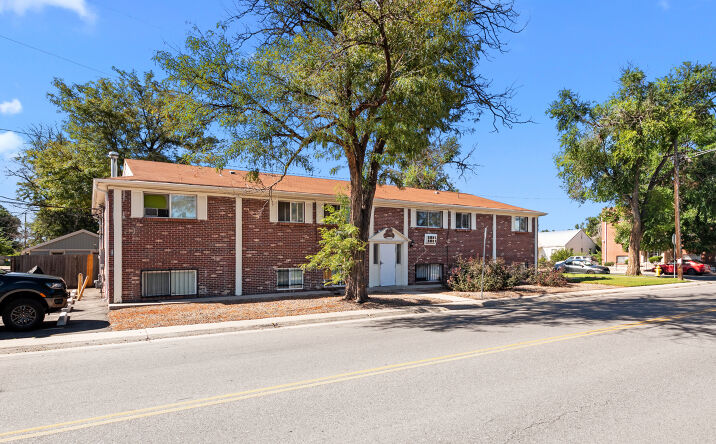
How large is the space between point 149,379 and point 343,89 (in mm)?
8809

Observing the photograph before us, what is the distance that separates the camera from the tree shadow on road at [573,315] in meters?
10.2

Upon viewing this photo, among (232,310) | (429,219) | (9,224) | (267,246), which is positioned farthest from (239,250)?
(9,224)

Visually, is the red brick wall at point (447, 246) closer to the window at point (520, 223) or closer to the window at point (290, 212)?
the window at point (520, 223)

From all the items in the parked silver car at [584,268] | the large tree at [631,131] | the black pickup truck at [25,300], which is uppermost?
the large tree at [631,131]

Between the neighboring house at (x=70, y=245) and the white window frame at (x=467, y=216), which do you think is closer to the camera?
the white window frame at (x=467, y=216)

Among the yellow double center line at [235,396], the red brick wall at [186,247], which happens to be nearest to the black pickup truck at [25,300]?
the red brick wall at [186,247]

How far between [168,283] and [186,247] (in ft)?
4.77

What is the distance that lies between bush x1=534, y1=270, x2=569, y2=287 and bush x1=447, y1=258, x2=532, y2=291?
1.65m

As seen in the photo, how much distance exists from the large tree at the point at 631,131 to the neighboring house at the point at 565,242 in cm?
3085

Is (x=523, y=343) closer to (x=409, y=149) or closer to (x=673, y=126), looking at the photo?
(x=409, y=149)

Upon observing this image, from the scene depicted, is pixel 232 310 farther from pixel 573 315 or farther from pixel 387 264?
pixel 573 315

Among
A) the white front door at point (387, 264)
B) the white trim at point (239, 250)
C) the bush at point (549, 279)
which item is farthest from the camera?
the bush at point (549, 279)

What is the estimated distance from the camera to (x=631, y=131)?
26938 mm

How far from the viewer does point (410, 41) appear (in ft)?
37.2
